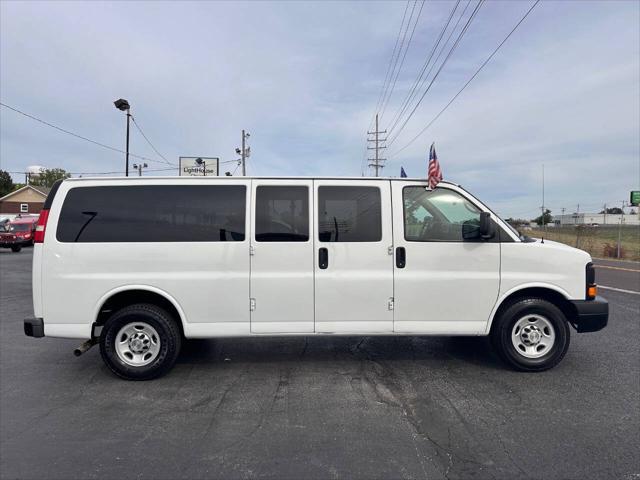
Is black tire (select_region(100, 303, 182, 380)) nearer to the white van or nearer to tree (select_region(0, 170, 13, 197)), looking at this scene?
the white van

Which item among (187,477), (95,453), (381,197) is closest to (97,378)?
(95,453)

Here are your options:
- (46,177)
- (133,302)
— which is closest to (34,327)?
(133,302)

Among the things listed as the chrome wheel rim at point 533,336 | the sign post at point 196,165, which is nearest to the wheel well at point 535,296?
the chrome wheel rim at point 533,336

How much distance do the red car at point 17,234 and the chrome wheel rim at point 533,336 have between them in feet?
87.8

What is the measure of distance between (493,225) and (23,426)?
188 inches

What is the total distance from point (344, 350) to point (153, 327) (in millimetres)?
2356

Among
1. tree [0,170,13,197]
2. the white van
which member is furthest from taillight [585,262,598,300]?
tree [0,170,13,197]

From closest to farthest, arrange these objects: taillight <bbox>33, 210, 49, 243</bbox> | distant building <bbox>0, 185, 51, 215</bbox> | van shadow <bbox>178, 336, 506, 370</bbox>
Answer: taillight <bbox>33, 210, 49, 243</bbox>
van shadow <bbox>178, 336, 506, 370</bbox>
distant building <bbox>0, 185, 51, 215</bbox>

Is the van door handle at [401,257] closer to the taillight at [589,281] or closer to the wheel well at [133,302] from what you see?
the taillight at [589,281]

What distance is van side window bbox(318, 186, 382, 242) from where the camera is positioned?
4.38 metres

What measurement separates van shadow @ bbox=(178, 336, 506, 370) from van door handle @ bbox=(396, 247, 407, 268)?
1.32 m

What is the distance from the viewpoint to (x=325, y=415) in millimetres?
3539

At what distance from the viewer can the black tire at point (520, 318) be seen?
439 cm

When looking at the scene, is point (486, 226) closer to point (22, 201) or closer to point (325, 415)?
point (325, 415)
